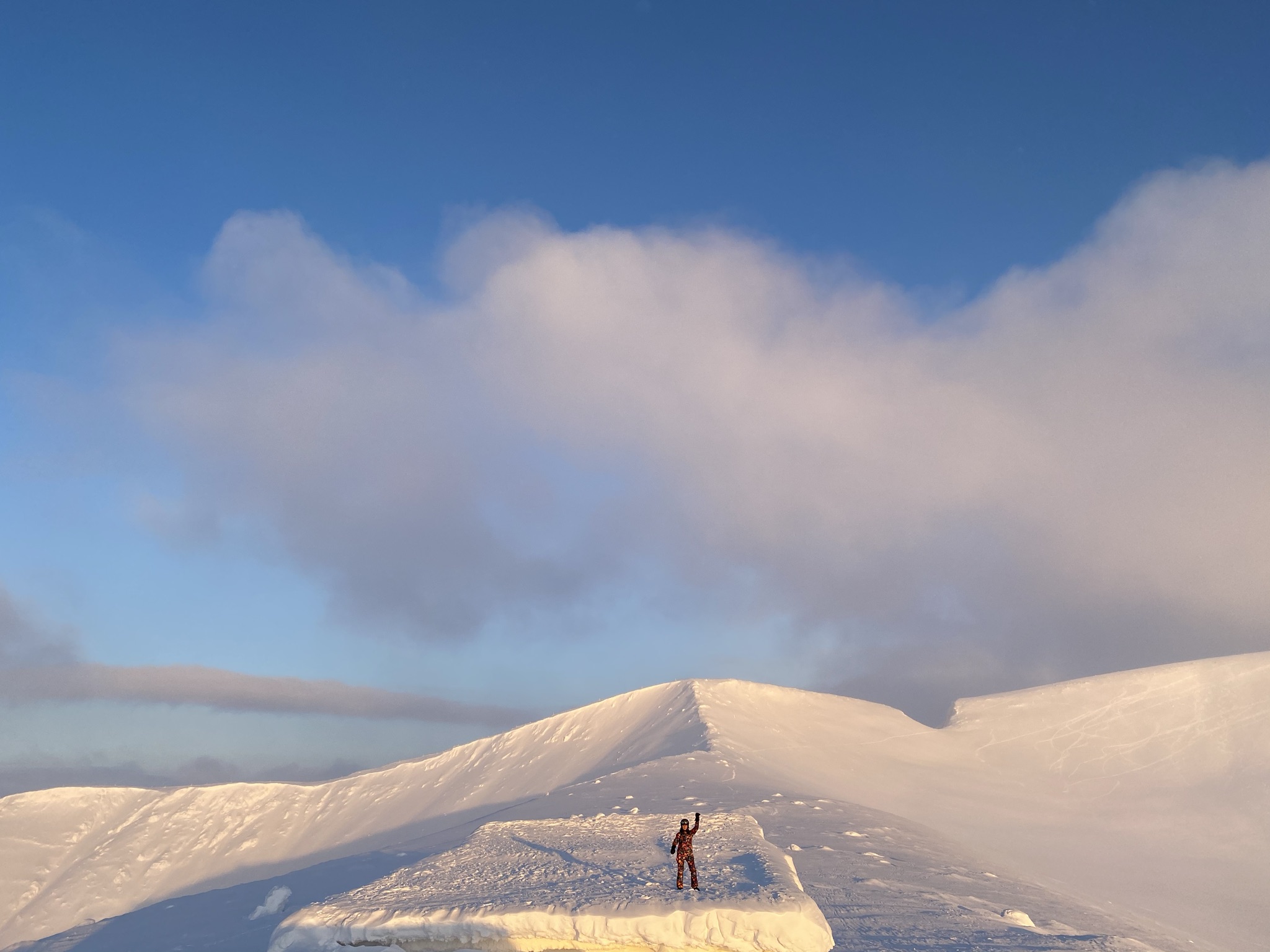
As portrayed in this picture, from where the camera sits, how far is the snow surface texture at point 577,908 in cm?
1255

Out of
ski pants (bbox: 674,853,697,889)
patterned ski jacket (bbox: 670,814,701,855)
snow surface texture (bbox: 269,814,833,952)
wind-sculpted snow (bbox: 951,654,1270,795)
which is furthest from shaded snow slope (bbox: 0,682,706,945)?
patterned ski jacket (bbox: 670,814,701,855)

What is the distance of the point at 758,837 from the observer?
18250 millimetres

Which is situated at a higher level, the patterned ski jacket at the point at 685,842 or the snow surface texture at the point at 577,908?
the patterned ski jacket at the point at 685,842

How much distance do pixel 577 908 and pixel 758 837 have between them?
6464mm

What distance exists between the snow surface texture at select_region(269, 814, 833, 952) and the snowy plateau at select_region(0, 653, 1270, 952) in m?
0.05

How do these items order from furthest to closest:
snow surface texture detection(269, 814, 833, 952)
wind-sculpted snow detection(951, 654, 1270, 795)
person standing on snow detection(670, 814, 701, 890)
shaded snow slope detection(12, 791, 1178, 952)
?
wind-sculpted snow detection(951, 654, 1270, 795), shaded snow slope detection(12, 791, 1178, 952), person standing on snow detection(670, 814, 701, 890), snow surface texture detection(269, 814, 833, 952)

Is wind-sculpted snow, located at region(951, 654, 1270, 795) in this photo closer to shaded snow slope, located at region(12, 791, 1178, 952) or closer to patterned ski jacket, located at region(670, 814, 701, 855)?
shaded snow slope, located at region(12, 791, 1178, 952)

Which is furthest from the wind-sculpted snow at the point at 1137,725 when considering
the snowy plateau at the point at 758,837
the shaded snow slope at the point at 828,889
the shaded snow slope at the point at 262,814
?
the shaded snow slope at the point at 828,889

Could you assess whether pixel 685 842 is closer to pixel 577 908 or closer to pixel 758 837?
pixel 577 908

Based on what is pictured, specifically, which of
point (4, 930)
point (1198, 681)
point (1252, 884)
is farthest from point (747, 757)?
point (4, 930)

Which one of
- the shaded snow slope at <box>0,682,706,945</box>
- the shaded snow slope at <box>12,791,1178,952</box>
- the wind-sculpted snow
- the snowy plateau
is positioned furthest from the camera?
the shaded snow slope at <box>0,682,706,945</box>

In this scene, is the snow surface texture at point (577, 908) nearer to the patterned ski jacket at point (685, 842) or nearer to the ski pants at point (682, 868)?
the ski pants at point (682, 868)

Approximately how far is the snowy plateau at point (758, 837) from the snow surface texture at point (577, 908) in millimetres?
54

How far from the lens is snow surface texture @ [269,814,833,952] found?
41.2 ft
